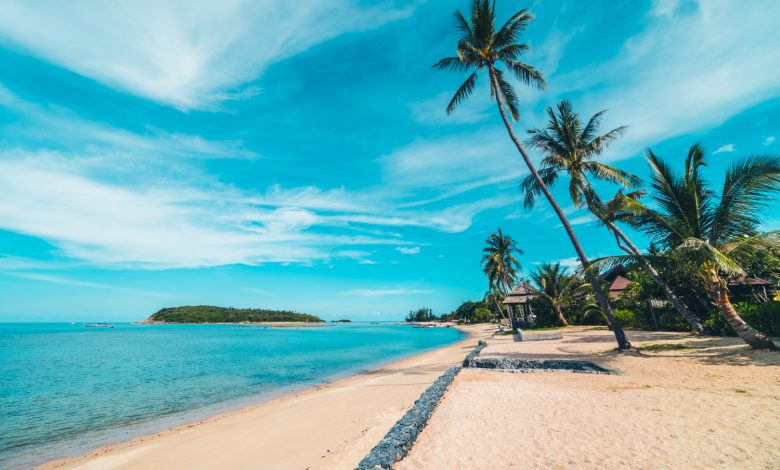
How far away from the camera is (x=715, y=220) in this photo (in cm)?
1016

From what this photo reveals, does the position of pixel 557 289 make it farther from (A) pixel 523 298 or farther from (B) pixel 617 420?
(B) pixel 617 420

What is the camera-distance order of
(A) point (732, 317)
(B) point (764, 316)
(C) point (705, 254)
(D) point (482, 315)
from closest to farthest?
(C) point (705, 254) → (A) point (732, 317) → (B) point (764, 316) → (D) point (482, 315)

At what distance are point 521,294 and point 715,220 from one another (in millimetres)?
19935

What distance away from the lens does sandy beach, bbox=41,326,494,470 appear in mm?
5840

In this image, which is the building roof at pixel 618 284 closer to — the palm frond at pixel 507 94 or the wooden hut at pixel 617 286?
the wooden hut at pixel 617 286

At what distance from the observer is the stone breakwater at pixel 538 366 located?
9.22 meters

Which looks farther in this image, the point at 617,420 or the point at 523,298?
the point at 523,298

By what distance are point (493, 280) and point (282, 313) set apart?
148460 millimetres

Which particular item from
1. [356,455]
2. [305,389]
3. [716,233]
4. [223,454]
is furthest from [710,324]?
[223,454]

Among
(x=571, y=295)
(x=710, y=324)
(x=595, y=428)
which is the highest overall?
(x=571, y=295)


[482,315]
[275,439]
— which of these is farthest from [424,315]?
[275,439]

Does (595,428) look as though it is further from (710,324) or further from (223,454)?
(710,324)

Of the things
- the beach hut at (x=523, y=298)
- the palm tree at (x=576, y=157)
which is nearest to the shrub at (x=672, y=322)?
the palm tree at (x=576, y=157)

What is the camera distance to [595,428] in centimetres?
496
